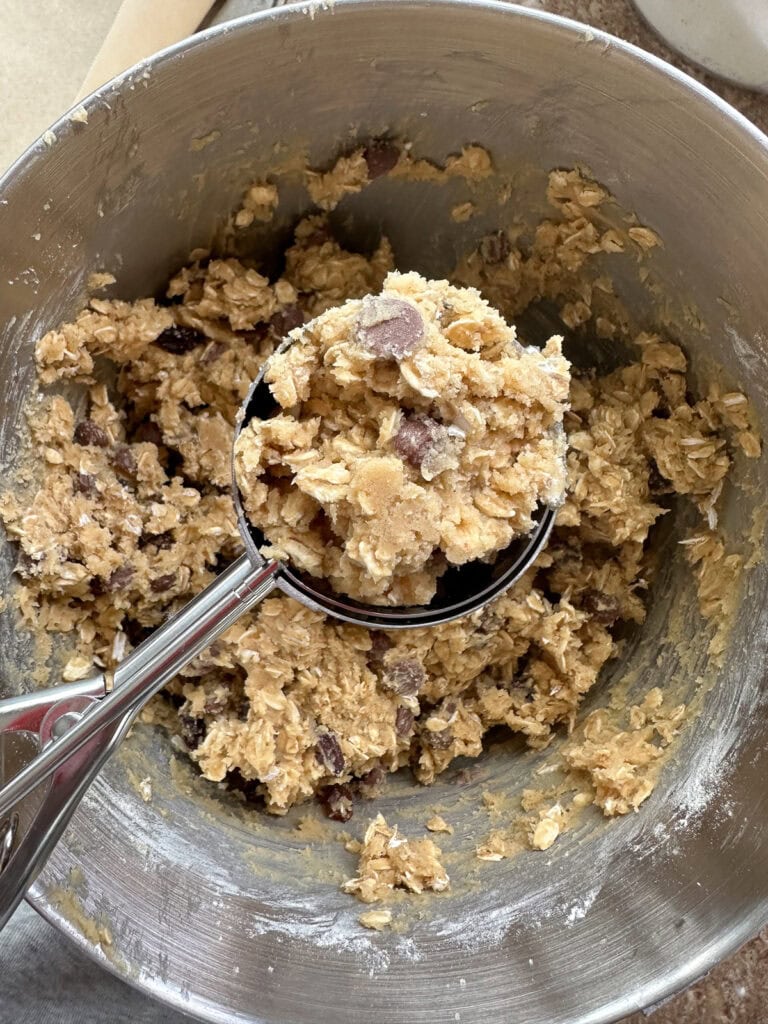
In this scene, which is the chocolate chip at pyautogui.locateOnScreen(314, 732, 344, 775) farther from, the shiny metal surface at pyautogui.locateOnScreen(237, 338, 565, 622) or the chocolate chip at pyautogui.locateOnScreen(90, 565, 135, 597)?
the chocolate chip at pyautogui.locateOnScreen(90, 565, 135, 597)

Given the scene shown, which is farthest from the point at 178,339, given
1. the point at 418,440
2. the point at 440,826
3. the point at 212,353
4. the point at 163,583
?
the point at 440,826

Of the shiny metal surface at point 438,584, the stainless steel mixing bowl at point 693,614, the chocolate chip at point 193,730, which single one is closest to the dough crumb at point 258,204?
the stainless steel mixing bowl at point 693,614

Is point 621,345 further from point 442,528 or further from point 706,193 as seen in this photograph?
point 442,528

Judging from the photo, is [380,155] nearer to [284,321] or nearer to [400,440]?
[284,321]

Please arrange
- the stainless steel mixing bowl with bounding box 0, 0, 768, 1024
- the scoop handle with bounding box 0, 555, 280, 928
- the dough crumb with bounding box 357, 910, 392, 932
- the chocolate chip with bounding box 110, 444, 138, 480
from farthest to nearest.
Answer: the chocolate chip with bounding box 110, 444, 138, 480 → the dough crumb with bounding box 357, 910, 392, 932 → the stainless steel mixing bowl with bounding box 0, 0, 768, 1024 → the scoop handle with bounding box 0, 555, 280, 928

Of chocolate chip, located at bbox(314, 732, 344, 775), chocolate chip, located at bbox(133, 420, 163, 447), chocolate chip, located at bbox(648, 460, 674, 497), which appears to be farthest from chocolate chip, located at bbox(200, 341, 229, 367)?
chocolate chip, located at bbox(648, 460, 674, 497)

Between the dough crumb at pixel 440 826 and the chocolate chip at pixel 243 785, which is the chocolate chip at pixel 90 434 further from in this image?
the dough crumb at pixel 440 826
